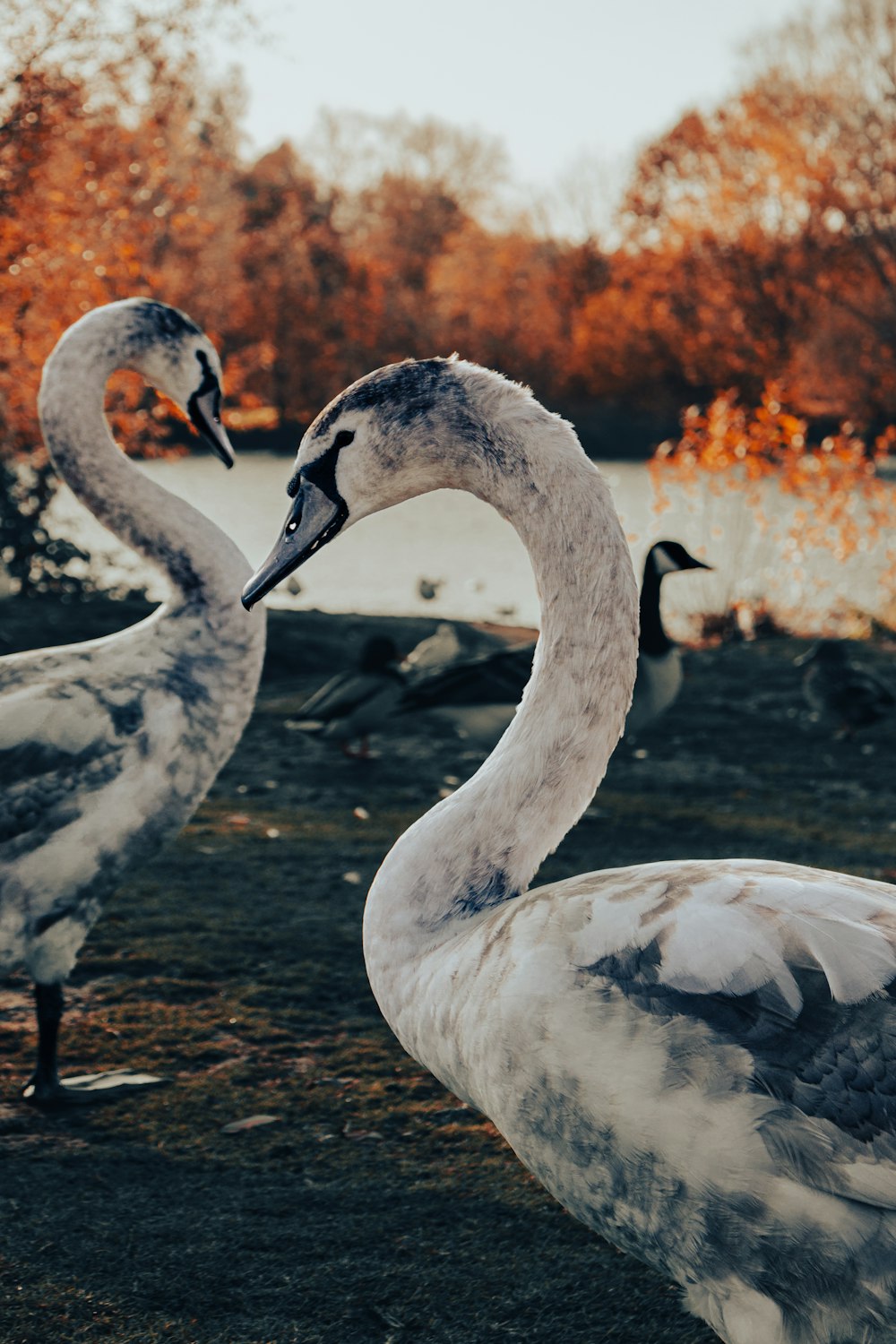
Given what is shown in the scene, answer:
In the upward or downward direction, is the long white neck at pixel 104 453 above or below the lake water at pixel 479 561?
above

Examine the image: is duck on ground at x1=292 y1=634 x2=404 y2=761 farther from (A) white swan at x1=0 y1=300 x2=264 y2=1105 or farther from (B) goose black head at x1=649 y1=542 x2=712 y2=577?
(A) white swan at x1=0 y1=300 x2=264 y2=1105

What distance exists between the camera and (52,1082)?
353cm

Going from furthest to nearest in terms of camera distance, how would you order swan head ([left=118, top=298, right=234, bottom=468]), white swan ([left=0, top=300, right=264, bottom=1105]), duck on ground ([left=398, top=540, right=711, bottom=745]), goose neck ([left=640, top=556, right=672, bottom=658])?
1. goose neck ([left=640, top=556, right=672, bottom=658])
2. duck on ground ([left=398, top=540, right=711, bottom=745])
3. swan head ([left=118, top=298, right=234, bottom=468])
4. white swan ([left=0, top=300, right=264, bottom=1105])

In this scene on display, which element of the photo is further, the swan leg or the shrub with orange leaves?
the shrub with orange leaves

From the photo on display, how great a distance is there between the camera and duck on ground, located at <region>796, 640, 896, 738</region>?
760 cm

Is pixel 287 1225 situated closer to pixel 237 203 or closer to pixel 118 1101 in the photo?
pixel 118 1101

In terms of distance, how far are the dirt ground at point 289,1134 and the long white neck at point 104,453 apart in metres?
1.49


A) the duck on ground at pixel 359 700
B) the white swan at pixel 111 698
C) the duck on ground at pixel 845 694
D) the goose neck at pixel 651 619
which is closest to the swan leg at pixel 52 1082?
the white swan at pixel 111 698

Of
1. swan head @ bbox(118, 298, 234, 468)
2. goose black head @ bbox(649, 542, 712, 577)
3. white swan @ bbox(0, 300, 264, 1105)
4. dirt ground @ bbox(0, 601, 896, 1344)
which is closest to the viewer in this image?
dirt ground @ bbox(0, 601, 896, 1344)

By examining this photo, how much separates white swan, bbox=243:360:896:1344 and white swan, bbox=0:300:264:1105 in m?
1.30

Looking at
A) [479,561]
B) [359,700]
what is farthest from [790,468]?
[479,561]

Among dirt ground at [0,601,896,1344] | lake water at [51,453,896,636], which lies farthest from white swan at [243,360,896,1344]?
lake water at [51,453,896,636]

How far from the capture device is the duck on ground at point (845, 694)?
7.60 meters

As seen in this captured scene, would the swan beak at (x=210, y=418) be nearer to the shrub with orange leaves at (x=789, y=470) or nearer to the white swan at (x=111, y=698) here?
the white swan at (x=111, y=698)
